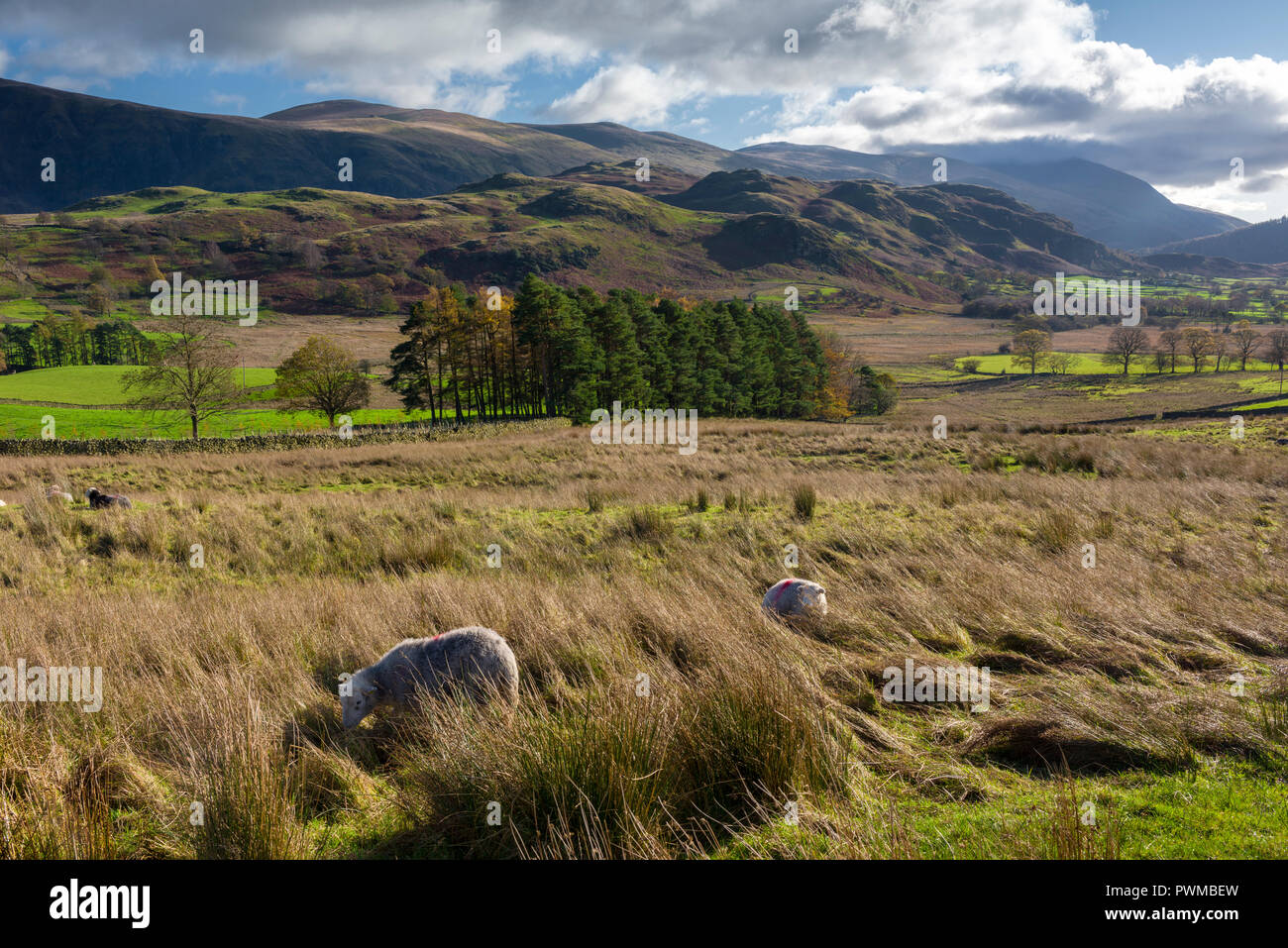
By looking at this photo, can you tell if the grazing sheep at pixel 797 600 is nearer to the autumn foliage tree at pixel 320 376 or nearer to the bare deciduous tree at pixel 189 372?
the bare deciduous tree at pixel 189 372

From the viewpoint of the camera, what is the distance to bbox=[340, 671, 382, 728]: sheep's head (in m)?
3.96


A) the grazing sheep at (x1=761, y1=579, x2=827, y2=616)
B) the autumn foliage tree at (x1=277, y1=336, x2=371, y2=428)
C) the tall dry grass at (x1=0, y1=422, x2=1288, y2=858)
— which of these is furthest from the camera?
the autumn foliage tree at (x1=277, y1=336, x2=371, y2=428)

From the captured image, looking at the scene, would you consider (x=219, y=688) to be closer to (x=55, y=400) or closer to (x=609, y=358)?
(x=609, y=358)

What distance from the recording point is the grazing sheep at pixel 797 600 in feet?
18.8

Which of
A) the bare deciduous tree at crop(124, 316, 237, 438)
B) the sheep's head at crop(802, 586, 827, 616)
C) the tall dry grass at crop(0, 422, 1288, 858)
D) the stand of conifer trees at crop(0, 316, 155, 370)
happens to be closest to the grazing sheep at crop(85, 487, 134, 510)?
the tall dry grass at crop(0, 422, 1288, 858)

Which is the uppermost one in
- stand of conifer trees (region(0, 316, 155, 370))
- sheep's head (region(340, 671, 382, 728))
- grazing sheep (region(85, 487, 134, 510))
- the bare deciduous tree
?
stand of conifer trees (region(0, 316, 155, 370))

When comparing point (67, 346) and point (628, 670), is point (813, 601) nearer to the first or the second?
Result: point (628, 670)

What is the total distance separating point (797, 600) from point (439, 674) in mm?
3176

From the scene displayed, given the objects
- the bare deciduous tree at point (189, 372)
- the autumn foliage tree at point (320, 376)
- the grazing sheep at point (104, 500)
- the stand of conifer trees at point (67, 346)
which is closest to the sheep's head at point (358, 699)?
the grazing sheep at point (104, 500)

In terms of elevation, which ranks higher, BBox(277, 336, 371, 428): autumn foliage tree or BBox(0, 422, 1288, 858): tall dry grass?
BBox(277, 336, 371, 428): autumn foliage tree

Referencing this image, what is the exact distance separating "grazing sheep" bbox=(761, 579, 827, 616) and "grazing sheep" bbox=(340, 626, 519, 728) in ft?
8.36

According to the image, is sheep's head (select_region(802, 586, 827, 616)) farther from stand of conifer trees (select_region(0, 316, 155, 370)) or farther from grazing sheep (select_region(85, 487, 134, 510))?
stand of conifer trees (select_region(0, 316, 155, 370))

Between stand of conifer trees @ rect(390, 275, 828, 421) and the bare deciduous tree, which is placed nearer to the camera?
the bare deciduous tree
